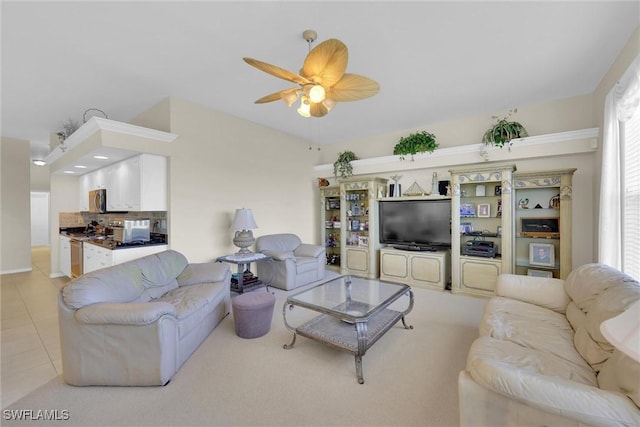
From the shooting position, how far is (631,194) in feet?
8.02

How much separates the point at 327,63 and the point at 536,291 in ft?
9.18

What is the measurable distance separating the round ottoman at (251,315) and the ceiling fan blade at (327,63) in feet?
7.06

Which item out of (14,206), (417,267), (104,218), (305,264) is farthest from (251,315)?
(14,206)

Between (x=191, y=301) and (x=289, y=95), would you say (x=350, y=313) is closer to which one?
(x=191, y=301)

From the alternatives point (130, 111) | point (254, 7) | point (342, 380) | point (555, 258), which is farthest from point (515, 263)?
point (130, 111)

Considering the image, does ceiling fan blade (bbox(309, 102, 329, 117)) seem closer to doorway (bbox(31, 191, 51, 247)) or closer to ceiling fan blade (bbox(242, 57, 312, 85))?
ceiling fan blade (bbox(242, 57, 312, 85))

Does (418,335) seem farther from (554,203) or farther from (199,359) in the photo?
(554,203)

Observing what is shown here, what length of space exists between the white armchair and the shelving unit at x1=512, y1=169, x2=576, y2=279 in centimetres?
310

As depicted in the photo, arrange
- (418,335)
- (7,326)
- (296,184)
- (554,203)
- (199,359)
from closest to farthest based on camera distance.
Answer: (199,359) < (418,335) < (7,326) < (554,203) < (296,184)

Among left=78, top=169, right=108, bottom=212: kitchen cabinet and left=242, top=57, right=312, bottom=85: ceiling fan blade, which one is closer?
left=242, top=57, right=312, bottom=85: ceiling fan blade

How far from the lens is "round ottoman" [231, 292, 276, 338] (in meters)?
2.74

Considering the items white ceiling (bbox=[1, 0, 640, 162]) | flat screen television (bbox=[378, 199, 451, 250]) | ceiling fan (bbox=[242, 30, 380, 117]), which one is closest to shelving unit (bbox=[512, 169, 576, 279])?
flat screen television (bbox=[378, 199, 451, 250])

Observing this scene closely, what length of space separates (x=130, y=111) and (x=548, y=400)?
564 cm

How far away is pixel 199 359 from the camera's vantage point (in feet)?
7.89
